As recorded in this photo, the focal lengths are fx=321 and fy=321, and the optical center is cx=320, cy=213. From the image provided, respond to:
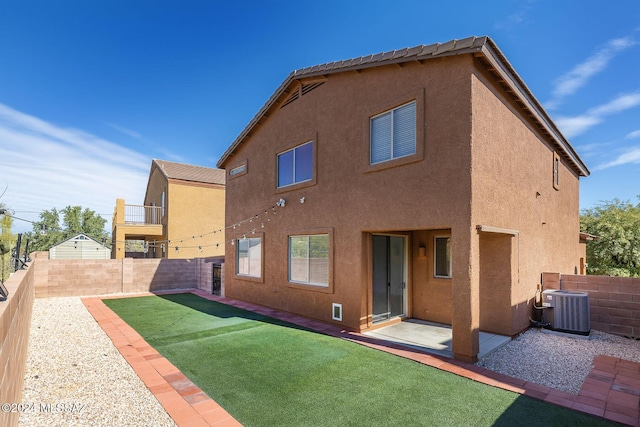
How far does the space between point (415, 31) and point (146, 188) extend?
26.7 meters

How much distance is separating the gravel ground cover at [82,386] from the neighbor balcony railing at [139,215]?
15.1 metres

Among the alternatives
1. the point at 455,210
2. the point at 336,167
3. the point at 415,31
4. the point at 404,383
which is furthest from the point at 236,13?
the point at 404,383

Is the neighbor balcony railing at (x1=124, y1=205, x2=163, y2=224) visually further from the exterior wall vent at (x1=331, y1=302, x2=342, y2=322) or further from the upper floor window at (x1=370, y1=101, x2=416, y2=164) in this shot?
the upper floor window at (x1=370, y1=101, x2=416, y2=164)

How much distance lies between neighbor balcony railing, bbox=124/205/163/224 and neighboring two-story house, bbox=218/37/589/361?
14262 mm

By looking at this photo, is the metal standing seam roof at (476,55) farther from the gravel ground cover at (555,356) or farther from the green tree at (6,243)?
the green tree at (6,243)

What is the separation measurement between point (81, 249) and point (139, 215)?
518 inches

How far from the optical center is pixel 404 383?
529 centimetres

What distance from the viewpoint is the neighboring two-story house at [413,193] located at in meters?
6.66

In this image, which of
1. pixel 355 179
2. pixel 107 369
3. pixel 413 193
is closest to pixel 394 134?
pixel 355 179

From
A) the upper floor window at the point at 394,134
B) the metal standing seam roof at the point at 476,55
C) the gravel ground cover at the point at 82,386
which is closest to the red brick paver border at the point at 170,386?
the gravel ground cover at the point at 82,386

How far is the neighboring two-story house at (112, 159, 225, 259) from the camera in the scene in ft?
70.2

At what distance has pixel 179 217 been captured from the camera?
852 inches

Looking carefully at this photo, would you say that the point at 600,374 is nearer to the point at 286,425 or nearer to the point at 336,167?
the point at 286,425

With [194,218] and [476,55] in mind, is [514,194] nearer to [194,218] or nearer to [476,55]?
[476,55]
